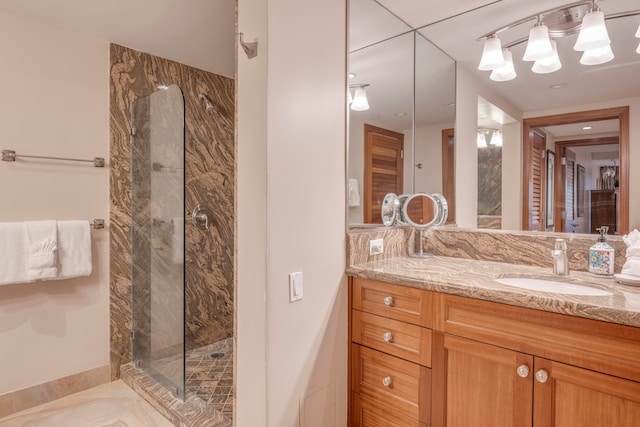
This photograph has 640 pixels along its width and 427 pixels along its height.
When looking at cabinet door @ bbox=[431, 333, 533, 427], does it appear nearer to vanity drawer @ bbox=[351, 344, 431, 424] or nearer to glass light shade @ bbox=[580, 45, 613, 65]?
vanity drawer @ bbox=[351, 344, 431, 424]

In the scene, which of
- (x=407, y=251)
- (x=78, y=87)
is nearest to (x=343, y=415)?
(x=407, y=251)

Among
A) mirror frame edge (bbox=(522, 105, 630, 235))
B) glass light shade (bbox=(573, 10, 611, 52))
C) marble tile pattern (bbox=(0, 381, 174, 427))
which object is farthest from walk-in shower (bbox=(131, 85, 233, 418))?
glass light shade (bbox=(573, 10, 611, 52))

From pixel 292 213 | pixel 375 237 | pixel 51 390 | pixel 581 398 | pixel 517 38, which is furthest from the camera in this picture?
pixel 51 390

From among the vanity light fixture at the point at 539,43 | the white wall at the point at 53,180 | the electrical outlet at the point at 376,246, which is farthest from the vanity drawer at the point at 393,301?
the white wall at the point at 53,180

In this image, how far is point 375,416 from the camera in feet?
5.23

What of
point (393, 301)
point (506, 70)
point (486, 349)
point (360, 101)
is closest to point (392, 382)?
point (393, 301)

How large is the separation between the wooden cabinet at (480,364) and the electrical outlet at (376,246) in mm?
243

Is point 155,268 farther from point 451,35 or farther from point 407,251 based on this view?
point 451,35

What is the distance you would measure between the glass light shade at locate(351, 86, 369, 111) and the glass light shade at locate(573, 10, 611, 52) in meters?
1.00

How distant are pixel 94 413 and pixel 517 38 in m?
3.12

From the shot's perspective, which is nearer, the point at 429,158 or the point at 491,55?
the point at 491,55

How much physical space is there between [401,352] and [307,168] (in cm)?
88

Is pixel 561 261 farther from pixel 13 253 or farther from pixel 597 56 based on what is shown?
pixel 13 253

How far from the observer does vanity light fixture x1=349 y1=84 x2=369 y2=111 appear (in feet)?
6.10
